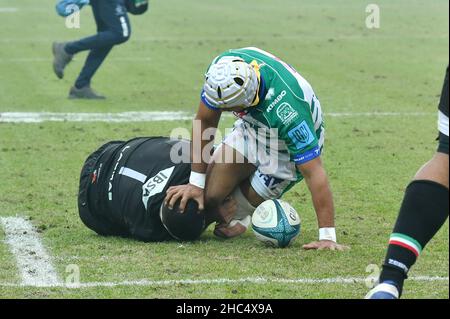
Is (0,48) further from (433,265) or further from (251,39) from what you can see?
(433,265)

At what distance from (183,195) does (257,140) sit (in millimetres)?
644

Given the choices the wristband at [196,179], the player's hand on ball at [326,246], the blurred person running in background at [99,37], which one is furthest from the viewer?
the blurred person running in background at [99,37]

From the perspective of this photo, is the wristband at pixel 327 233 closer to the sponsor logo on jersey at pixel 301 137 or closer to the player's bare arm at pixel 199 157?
the sponsor logo on jersey at pixel 301 137

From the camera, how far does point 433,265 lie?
6.61 meters

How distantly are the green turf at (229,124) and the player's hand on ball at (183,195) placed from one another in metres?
0.28

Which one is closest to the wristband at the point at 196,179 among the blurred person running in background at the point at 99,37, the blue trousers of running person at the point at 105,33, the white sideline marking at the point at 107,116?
the white sideline marking at the point at 107,116

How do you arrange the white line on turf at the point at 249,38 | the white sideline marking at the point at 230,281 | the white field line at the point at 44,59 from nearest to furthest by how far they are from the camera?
the white sideline marking at the point at 230,281
the white field line at the point at 44,59
the white line on turf at the point at 249,38

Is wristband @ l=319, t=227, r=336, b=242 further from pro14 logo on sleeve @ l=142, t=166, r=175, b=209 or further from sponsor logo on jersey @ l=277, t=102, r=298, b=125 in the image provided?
pro14 logo on sleeve @ l=142, t=166, r=175, b=209

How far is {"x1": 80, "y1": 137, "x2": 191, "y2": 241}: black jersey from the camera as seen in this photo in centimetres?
727

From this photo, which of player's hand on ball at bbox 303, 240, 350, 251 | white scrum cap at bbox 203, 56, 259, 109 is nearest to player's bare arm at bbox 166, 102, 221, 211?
white scrum cap at bbox 203, 56, 259, 109

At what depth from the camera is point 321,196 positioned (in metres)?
6.88

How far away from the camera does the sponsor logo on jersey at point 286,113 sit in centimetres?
688

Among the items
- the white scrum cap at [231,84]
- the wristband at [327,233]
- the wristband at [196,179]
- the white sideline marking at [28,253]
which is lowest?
the white sideline marking at [28,253]

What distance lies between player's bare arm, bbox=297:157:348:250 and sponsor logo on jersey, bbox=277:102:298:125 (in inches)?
11.5
